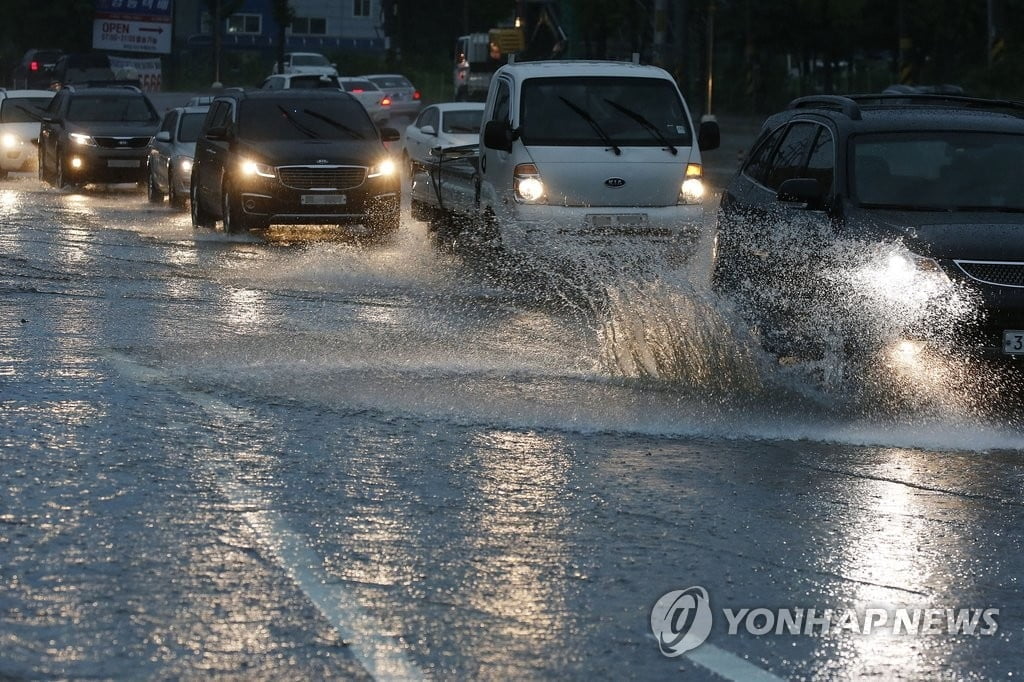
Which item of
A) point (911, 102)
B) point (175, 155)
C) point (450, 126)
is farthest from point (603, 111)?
point (450, 126)

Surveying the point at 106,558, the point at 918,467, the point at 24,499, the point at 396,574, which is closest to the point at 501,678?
the point at 396,574

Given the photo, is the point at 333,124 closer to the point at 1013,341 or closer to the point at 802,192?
the point at 802,192

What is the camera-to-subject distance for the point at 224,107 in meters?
Answer: 22.3

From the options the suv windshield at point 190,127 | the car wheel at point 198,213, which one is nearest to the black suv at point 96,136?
the suv windshield at point 190,127

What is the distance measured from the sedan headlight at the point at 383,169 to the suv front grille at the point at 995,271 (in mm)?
11853

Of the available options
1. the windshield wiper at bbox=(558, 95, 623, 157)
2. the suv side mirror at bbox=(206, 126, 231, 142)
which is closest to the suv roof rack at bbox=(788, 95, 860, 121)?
the windshield wiper at bbox=(558, 95, 623, 157)

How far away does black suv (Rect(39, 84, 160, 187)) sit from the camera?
28.8 m

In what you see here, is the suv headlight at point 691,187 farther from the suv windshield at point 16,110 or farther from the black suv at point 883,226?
the suv windshield at point 16,110

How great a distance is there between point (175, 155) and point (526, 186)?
414 inches

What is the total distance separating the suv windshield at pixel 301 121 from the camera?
2100cm

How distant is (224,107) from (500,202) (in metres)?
7.34

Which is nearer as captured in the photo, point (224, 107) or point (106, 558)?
point (106, 558)

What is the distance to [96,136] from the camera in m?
29.0

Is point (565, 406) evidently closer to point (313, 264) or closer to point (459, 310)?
point (459, 310)
